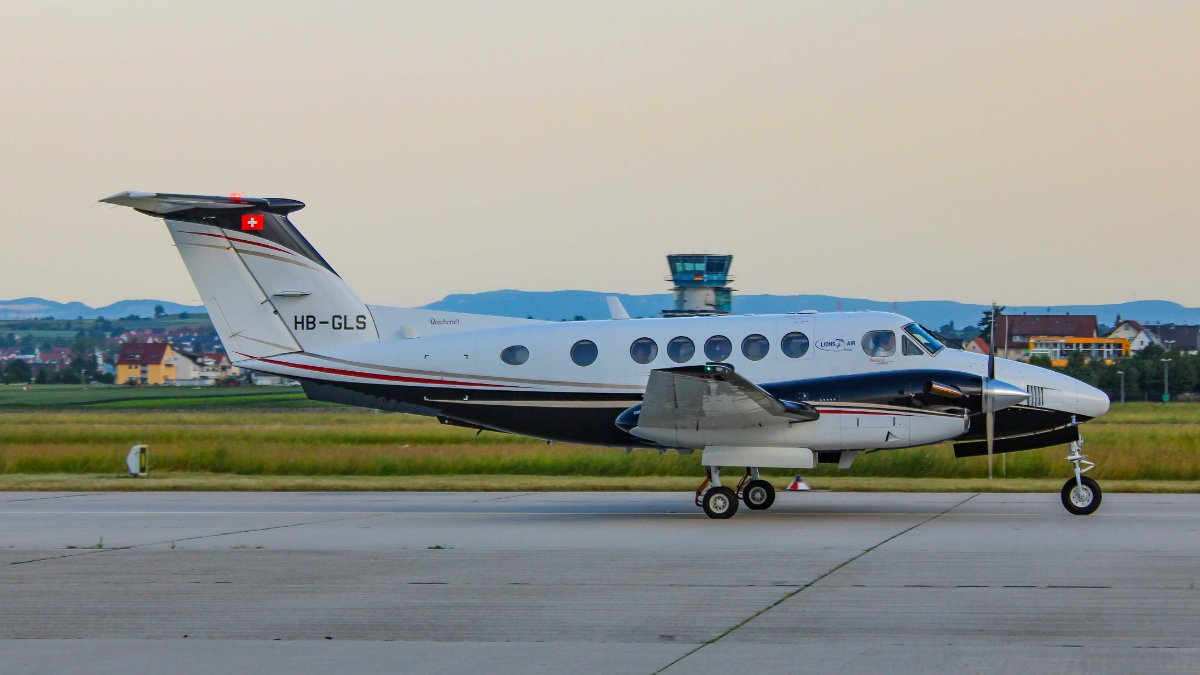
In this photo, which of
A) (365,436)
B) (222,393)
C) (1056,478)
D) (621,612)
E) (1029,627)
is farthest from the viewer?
(222,393)

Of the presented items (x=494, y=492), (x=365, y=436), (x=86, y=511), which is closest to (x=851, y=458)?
(x=494, y=492)

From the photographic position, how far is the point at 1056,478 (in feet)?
85.4

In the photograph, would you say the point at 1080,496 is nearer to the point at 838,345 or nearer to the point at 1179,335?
the point at 838,345

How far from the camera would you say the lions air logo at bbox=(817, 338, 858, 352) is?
18750mm

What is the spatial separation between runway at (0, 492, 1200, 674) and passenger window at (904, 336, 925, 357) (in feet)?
7.44

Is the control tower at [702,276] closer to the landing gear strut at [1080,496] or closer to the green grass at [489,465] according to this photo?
the green grass at [489,465]

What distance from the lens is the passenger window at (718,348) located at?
1903cm

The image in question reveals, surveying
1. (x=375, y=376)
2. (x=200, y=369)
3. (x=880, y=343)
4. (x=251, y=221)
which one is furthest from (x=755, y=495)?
(x=200, y=369)

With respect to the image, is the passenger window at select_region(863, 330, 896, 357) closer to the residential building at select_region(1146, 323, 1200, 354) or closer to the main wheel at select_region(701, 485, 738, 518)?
the main wheel at select_region(701, 485, 738, 518)

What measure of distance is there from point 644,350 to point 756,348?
5.40 ft

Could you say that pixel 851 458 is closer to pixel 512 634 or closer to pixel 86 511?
pixel 512 634

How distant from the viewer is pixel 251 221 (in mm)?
20516

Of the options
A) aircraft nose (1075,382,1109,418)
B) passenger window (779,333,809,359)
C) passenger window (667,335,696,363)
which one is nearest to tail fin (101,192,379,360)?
passenger window (667,335,696,363)

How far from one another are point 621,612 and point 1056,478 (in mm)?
17844
